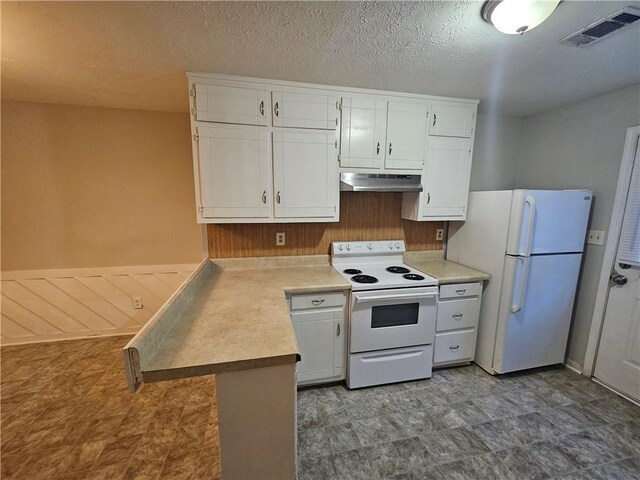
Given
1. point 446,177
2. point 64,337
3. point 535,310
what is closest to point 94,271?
point 64,337

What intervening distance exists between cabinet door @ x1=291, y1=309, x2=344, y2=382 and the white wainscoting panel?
170 centimetres

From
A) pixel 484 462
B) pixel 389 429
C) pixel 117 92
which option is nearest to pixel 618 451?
pixel 484 462

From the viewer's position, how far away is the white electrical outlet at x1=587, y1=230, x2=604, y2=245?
222cm

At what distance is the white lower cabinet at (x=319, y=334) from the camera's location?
201 centimetres

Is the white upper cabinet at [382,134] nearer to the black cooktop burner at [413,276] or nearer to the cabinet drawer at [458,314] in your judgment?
the black cooktop burner at [413,276]

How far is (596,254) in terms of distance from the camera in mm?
2264

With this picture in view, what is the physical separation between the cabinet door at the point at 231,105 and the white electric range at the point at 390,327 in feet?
4.69

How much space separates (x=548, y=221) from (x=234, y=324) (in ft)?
7.92

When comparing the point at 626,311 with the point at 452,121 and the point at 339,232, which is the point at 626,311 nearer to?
the point at 452,121

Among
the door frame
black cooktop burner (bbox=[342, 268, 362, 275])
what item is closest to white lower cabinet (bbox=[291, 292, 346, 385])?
black cooktop burner (bbox=[342, 268, 362, 275])

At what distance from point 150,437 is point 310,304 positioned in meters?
1.31

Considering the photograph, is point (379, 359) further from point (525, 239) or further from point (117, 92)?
point (117, 92)

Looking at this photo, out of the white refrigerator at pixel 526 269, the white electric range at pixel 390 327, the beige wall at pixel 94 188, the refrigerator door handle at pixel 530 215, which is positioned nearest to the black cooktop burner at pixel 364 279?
the white electric range at pixel 390 327

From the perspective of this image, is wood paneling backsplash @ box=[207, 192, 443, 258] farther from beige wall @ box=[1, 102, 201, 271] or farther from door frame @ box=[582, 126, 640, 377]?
door frame @ box=[582, 126, 640, 377]
